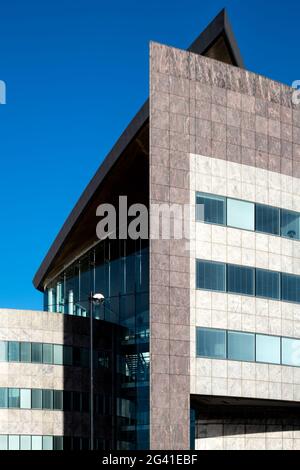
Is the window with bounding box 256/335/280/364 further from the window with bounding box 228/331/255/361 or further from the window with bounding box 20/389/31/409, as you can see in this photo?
the window with bounding box 20/389/31/409

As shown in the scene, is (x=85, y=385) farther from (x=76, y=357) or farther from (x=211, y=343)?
(x=211, y=343)

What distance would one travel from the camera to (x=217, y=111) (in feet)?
147

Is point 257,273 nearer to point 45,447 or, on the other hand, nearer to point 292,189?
point 292,189

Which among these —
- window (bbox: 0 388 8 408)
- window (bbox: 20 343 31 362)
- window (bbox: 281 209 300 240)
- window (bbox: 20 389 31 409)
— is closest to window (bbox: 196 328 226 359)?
window (bbox: 281 209 300 240)

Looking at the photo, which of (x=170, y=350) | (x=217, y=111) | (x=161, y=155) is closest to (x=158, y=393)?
(x=170, y=350)

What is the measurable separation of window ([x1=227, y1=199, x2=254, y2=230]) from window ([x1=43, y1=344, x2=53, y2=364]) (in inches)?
579

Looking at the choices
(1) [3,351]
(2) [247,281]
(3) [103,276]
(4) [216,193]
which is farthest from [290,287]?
(1) [3,351]

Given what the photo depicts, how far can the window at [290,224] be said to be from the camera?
154 ft

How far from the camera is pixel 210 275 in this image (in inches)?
1715

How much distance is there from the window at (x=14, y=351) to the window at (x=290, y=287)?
16378mm

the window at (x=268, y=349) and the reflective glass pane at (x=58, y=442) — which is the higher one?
the window at (x=268, y=349)

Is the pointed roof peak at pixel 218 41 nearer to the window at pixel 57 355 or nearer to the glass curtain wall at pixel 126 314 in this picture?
the glass curtain wall at pixel 126 314

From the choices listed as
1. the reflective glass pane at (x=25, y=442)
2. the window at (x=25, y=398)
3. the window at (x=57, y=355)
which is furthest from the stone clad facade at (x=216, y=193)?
the window at (x=25, y=398)

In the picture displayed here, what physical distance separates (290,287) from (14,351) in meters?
17.0
